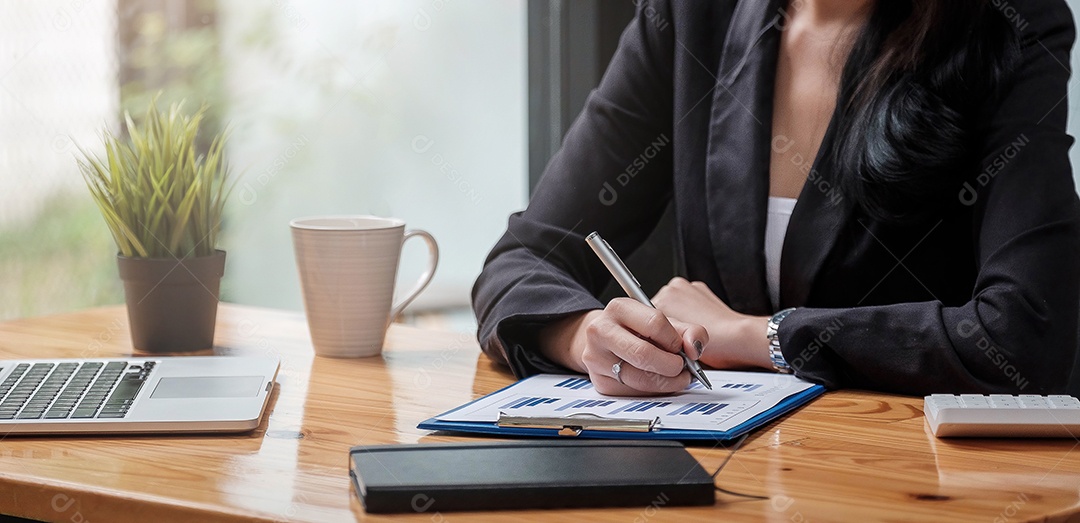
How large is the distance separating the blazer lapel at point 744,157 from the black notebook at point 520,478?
66 cm

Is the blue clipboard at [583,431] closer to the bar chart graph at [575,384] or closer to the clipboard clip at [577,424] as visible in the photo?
the clipboard clip at [577,424]

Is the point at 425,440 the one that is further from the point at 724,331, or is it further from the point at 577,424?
the point at 724,331

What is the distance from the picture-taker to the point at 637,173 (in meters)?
1.50

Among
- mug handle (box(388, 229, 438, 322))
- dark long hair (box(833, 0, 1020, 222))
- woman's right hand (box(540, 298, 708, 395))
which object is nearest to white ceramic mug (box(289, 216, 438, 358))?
mug handle (box(388, 229, 438, 322))

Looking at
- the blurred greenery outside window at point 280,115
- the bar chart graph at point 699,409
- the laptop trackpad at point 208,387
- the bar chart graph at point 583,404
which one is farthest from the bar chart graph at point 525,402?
the blurred greenery outside window at point 280,115

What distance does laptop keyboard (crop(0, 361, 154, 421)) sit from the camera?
911 millimetres

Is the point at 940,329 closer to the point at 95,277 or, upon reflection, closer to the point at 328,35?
the point at 328,35

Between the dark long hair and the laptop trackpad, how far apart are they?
0.75 metres

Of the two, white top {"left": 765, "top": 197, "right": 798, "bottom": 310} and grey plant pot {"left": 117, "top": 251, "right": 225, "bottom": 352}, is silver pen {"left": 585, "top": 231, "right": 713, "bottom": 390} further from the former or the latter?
grey plant pot {"left": 117, "top": 251, "right": 225, "bottom": 352}

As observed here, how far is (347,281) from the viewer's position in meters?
1.22

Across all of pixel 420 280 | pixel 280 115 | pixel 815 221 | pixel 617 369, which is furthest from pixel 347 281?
pixel 280 115

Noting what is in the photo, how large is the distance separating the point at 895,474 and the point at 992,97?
656 mm

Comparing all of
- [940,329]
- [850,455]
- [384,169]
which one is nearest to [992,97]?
[940,329]

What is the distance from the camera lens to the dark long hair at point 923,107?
125cm
